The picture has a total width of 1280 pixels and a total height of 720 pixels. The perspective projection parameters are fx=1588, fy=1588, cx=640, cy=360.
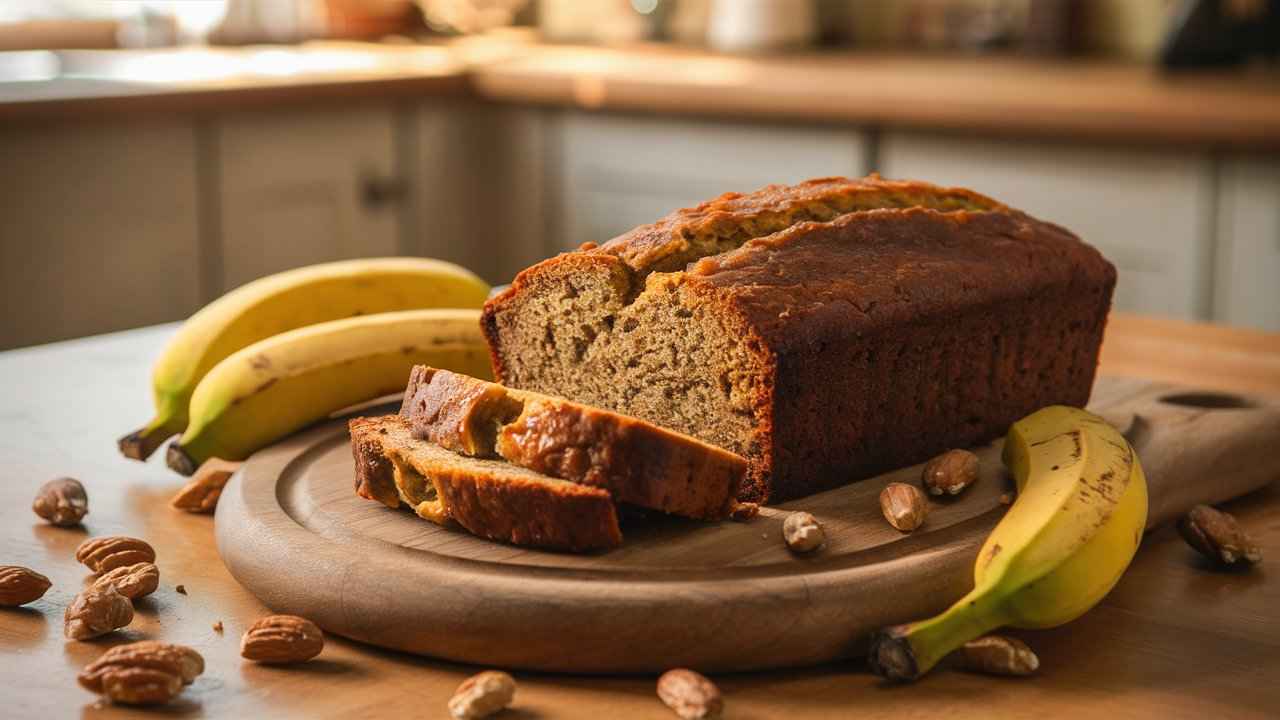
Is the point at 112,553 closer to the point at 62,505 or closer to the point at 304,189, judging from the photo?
the point at 62,505

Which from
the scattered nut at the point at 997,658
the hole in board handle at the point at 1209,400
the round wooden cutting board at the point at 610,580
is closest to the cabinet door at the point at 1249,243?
the hole in board handle at the point at 1209,400

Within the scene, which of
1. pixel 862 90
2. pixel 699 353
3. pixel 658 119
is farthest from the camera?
pixel 658 119

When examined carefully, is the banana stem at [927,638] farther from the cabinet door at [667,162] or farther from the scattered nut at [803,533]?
the cabinet door at [667,162]

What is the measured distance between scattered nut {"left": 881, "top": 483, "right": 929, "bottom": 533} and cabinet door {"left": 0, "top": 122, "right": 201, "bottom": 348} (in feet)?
8.42

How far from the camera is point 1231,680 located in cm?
111

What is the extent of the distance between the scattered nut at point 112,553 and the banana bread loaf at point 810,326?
0.41m

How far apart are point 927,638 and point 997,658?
0.06 meters

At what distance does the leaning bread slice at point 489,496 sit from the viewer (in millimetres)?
1222

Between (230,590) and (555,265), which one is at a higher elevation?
(555,265)

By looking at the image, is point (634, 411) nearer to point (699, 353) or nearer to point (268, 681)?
point (699, 353)

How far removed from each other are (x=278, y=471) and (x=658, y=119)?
2.69 metres

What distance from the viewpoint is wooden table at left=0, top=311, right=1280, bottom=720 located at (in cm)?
106

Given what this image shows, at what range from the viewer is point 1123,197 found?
3383 millimetres

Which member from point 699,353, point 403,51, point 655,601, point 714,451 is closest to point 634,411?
point 699,353
